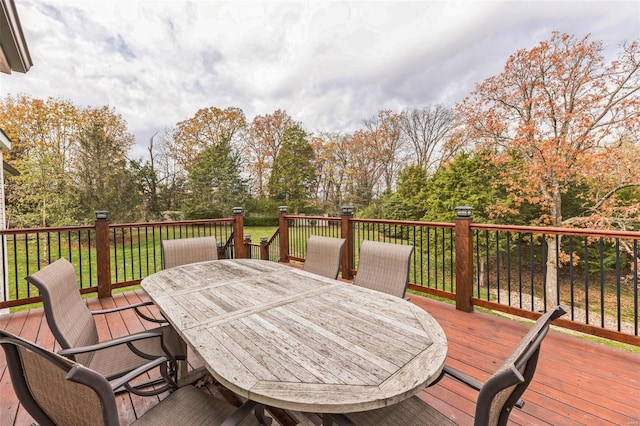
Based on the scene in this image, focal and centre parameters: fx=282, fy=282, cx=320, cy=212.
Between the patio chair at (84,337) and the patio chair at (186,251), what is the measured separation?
42.3 inches

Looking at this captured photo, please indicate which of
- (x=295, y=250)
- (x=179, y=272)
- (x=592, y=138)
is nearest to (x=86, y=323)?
(x=179, y=272)

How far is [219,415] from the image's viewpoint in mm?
1222

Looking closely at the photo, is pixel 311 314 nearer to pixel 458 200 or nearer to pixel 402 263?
pixel 402 263

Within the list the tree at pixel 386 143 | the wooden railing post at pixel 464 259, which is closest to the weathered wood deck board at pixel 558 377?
the wooden railing post at pixel 464 259

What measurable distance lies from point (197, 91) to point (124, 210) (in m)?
6.70

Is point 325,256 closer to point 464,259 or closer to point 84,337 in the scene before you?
point 464,259

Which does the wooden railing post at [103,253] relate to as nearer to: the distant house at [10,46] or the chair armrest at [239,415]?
the distant house at [10,46]

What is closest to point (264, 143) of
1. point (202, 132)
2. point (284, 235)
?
point (202, 132)

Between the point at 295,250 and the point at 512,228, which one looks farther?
the point at 295,250

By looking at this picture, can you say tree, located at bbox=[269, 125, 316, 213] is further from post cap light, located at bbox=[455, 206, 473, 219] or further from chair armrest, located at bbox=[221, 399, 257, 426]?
chair armrest, located at bbox=[221, 399, 257, 426]

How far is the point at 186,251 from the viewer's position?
9.92 ft

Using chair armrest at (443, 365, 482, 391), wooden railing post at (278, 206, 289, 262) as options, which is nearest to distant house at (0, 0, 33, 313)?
wooden railing post at (278, 206, 289, 262)

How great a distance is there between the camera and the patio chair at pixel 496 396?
2.55 ft

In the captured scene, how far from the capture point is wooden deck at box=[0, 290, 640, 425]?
1680 mm
